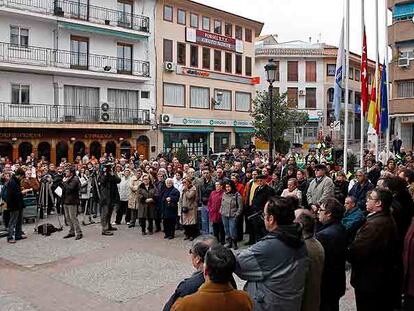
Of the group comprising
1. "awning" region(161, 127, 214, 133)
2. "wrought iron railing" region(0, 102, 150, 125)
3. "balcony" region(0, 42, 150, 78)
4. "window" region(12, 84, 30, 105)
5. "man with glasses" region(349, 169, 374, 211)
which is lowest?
"man with glasses" region(349, 169, 374, 211)

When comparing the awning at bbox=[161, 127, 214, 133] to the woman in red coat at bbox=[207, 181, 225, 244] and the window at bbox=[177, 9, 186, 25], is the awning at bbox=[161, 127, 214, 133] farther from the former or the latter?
the woman in red coat at bbox=[207, 181, 225, 244]

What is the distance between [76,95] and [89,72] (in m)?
1.70

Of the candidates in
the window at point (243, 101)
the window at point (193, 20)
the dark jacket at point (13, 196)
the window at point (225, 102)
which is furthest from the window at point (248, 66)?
the dark jacket at point (13, 196)

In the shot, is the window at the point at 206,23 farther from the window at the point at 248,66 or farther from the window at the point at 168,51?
the window at the point at 248,66

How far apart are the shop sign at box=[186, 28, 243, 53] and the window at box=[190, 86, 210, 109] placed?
356 centimetres

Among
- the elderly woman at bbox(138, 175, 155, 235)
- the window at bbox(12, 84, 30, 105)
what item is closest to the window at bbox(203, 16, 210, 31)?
the window at bbox(12, 84, 30, 105)

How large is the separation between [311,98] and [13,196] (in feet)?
146

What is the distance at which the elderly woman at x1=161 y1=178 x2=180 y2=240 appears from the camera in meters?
12.2

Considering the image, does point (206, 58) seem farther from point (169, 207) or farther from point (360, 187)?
point (360, 187)

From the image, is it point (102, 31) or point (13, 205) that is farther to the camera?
point (102, 31)

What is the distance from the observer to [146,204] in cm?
1277

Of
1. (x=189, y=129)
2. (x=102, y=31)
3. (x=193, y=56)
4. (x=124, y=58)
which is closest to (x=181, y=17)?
(x=193, y=56)

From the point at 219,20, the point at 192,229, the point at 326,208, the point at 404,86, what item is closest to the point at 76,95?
the point at 219,20

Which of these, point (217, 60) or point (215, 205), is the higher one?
point (217, 60)
